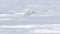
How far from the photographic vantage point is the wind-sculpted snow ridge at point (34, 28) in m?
1.37

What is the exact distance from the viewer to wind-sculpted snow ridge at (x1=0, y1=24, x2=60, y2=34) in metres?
1.37

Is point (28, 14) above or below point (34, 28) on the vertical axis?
above

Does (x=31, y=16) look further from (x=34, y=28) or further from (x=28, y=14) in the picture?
(x=34, y=28)

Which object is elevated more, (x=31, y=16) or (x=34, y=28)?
(x=31, y=16)

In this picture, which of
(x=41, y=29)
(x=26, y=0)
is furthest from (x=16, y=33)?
(x=26, y=0)

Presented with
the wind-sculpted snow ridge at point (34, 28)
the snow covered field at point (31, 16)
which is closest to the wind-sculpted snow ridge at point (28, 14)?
the snow covered field at point (31, 16)

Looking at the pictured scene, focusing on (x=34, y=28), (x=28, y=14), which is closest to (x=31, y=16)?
(x=28, y=14)

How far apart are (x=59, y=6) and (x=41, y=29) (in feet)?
1.15

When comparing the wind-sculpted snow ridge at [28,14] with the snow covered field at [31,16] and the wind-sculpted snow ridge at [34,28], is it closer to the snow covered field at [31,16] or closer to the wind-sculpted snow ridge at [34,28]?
the snow covered field at [31,16]

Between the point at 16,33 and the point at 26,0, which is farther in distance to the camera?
the point at 16,33

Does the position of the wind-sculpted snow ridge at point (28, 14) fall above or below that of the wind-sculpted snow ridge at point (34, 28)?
above

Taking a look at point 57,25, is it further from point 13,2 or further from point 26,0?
point 13,2

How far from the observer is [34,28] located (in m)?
1.38

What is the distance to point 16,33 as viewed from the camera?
1.41 meters
